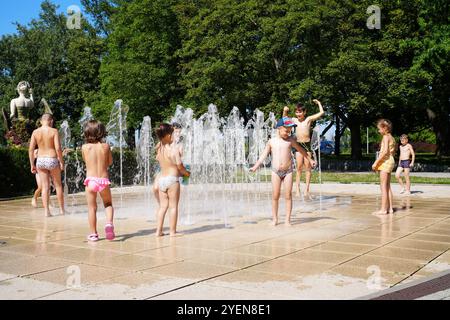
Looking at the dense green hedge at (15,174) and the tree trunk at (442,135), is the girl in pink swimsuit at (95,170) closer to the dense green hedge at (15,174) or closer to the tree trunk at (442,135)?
the dense green hedge at (15,174)

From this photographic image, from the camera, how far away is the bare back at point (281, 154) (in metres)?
8.04

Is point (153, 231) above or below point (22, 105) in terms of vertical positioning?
below

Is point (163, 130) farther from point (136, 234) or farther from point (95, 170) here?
point (136, 234)

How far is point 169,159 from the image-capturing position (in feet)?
23.1

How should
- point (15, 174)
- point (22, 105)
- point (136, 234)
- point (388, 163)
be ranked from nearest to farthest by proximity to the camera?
point (136, 234) < point (388, 163) < point (15, 174) < point (22, 105)

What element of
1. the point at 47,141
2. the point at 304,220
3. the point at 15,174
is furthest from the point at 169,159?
the point at 15,174

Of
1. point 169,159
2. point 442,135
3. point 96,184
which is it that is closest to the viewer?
point 96,184

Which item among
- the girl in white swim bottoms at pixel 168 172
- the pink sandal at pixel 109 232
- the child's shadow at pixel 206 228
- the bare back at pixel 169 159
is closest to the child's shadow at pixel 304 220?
the child's shadow at pixel 206 228

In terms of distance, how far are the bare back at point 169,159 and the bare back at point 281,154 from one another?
70.7 inches

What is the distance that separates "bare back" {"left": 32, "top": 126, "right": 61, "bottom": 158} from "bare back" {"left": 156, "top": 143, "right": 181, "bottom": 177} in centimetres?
334

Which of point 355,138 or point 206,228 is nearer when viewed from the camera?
point 206,228

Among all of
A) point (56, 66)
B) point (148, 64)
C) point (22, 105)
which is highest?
point (56, 66)

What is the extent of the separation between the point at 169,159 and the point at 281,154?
199cm
